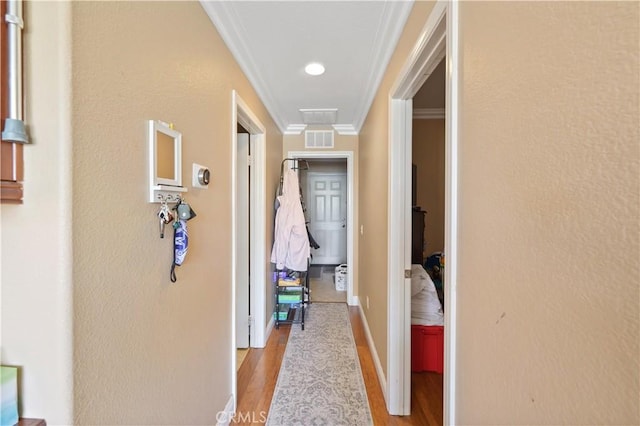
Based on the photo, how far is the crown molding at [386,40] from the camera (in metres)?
1.50

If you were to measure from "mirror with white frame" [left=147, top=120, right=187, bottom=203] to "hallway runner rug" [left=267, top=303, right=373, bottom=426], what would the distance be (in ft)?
5.15

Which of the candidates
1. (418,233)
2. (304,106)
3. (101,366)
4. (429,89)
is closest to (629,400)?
(101,366)

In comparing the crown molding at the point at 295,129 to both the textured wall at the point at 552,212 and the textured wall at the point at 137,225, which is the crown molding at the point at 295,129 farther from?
the textured wall at the point at 552,212

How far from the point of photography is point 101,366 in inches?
32.2

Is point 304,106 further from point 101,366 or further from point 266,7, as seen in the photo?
point 101,366

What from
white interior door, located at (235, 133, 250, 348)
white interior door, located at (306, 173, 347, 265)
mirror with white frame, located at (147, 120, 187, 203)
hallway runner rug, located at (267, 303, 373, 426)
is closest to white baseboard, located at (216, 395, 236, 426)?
hallway runner rug, located at (267, 303, 373, 426)

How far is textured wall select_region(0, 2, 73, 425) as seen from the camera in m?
0.69

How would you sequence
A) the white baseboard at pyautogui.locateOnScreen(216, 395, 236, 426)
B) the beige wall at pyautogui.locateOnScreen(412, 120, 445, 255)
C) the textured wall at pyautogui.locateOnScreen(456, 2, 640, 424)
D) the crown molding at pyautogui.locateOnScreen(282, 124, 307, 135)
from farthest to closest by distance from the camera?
1. the crown molding at pyautogui.locateOnScreen(282, 124, 307, 135)
2. the beige wall at pyautogui.locateOnScreen(412, 120, 445, 255)
3. the white baseboard at pyautogui.locateOnScreen(216, 395, 236, 426)
4. the textured wall at pyautogui.locateOnScreen(456, 2, 640, 424)

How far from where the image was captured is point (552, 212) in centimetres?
56

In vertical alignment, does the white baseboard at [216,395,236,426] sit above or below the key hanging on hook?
below

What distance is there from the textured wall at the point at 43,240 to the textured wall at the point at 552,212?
1.06 m

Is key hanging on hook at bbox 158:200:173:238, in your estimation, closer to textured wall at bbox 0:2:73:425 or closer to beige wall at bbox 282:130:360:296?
textured wall at bbox 0:2:73:425

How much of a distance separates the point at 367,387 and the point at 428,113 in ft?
9.31

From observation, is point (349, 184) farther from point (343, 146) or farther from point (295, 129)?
point (295, 129)
